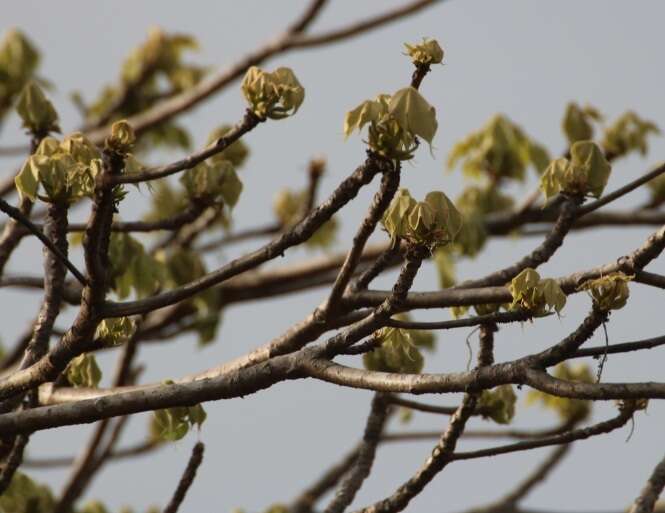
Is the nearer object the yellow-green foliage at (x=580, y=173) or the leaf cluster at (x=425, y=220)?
the leaf cluster at (x=425, y=220)

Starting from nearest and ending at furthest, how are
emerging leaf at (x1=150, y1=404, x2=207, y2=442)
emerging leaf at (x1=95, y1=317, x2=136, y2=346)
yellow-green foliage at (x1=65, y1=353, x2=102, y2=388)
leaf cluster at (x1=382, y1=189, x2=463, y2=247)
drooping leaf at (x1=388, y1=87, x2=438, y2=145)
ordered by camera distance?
drooping leaf at (x1=388, y1=87, x2=438, y2=145), leaf cluster at (x1=382, y1=189, x2=463, y2=247), emerging leaf at (x1=95, y1=317, x2=136, y2=346), emerging leaf at (x1=150, y1=404, x2=207, y2=442), yellow-green foliage at (x1=65, y1=353, x2=102, y2=388)

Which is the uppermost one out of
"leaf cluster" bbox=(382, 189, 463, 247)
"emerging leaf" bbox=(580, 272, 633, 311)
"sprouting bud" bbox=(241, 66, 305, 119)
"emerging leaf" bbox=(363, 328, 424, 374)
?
"sprouting bud" bbox=(241, 66, 305, 119)

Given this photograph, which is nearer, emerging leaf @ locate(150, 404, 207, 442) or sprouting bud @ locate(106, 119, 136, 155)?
sprouting bud @ locate(106, 119, 136, 155)

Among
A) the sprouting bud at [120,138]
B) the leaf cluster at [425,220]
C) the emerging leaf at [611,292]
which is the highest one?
the sprouting bud at [120,138]

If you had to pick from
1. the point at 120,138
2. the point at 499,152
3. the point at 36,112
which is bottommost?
the point at 120,138

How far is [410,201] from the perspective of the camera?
3.00 m

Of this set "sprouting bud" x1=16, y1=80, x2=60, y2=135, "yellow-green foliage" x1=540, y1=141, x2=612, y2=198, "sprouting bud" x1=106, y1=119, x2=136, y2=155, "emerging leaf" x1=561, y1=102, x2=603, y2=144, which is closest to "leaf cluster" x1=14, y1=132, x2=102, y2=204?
"sprouting bud" x1=106, y1=119, x2=136, y2=155

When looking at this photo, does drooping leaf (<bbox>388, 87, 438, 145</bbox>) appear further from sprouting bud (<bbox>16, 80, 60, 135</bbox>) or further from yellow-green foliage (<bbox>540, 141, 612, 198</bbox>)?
sprouting bud (<bbox>16, 80, 60, 135</bbox>)

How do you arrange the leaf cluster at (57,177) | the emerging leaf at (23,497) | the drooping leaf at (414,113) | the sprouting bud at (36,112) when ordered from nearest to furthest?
1. the drooping leaf at (414,113)
2. the leaf cluster at (57,177)
3. the sprouting bud at (36,112)
4. the emerging leaf at (23,497)

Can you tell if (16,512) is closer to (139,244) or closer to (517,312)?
(139,244)

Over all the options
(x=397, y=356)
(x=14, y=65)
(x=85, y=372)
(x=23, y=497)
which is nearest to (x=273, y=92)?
(x=397, y=356)

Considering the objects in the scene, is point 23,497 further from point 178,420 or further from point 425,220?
point 425,220

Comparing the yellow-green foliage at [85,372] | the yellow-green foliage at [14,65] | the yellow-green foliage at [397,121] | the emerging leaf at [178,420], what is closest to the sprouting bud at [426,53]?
the yellow-green foliage at [397,121]

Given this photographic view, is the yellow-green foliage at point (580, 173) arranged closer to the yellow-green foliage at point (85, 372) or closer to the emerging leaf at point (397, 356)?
the emerging leaf at point (397, 356)
